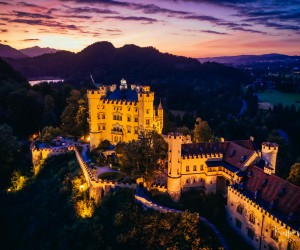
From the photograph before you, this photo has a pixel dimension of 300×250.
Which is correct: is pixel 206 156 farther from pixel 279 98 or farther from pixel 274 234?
pixel 279 98

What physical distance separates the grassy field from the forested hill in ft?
151

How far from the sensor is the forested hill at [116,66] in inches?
5714

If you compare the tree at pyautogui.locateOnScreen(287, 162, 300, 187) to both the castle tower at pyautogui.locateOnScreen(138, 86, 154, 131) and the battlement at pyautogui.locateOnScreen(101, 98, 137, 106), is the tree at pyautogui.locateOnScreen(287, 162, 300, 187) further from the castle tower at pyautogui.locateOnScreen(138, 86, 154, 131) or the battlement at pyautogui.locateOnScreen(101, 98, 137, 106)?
the battlement at pyautogui.locateOnScreen(101, 98, 137, 106)

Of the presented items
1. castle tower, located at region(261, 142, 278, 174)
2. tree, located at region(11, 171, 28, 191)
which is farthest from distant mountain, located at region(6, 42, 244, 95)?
castle tower, located at region(261, 142, 278, 174)

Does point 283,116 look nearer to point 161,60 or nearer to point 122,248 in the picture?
point 122,248

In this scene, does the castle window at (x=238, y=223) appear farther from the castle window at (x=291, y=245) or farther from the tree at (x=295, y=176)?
the tree at (x=295, y=176)

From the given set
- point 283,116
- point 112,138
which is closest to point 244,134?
point 283,116

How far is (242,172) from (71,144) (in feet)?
115

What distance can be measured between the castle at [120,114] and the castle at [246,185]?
11.9m

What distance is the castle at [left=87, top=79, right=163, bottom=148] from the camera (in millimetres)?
49719

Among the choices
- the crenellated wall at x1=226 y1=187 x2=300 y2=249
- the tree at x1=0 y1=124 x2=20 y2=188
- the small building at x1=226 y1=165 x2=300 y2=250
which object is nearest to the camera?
the crenellated wall at x1=226 y1=187 x2=300 y2=249

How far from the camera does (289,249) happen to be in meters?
25.8

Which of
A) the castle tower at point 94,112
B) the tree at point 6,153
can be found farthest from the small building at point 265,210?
the tree at point 6,153

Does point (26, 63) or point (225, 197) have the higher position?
point (26, 63)
